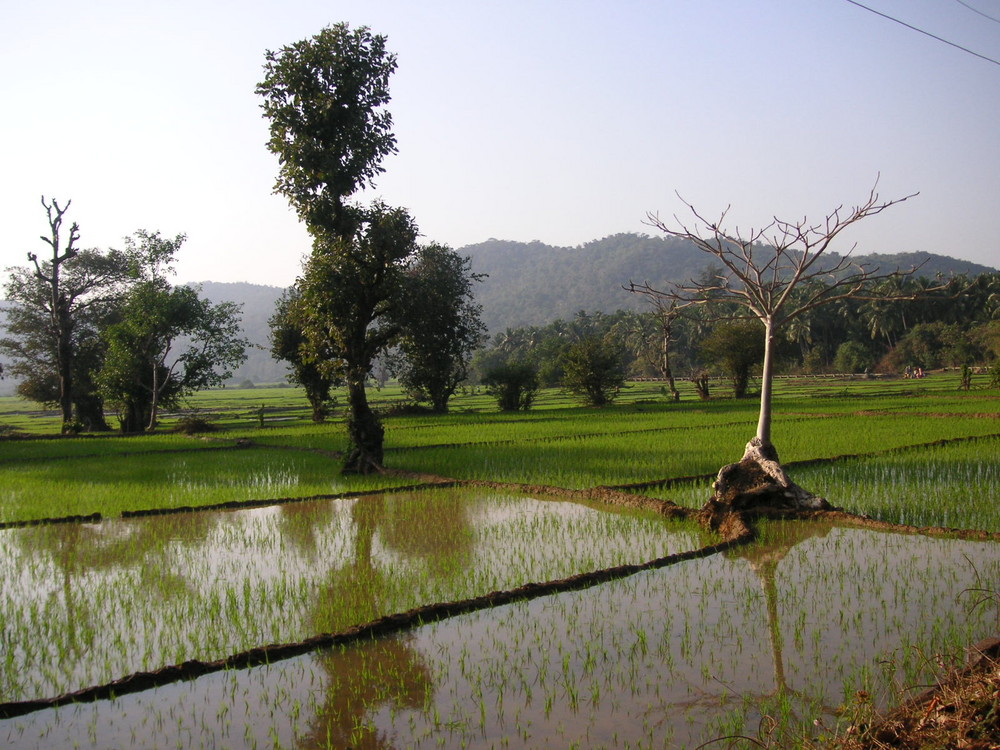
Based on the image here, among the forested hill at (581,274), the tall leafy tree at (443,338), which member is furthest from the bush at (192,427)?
the forested hill at (581,274)

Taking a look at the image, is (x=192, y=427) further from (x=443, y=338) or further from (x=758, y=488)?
(x=758, y=488)

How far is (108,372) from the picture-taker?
27.5 meters

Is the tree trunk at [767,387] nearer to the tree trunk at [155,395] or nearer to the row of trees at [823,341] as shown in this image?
the tree trunk at [155,395]

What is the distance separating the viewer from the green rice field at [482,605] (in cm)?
431

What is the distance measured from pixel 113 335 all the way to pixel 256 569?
22942 mm

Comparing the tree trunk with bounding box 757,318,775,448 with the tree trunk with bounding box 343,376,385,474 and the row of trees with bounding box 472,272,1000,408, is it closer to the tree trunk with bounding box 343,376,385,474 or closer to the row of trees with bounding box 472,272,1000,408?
the tree trunk with bounding box 343,376,385,474

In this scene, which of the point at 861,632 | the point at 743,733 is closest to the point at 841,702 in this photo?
the point at 743,733

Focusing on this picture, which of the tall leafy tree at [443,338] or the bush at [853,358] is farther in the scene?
the bush at [853,358]

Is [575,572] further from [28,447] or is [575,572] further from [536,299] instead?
[536,299]

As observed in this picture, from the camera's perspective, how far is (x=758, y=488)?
9.12 m

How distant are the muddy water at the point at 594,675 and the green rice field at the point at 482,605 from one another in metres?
0.02

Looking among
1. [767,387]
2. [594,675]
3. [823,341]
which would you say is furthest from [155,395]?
[823,341]

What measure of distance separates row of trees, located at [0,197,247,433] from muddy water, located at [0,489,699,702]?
17.9 meters

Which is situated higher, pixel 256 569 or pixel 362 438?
pixel 362 438
